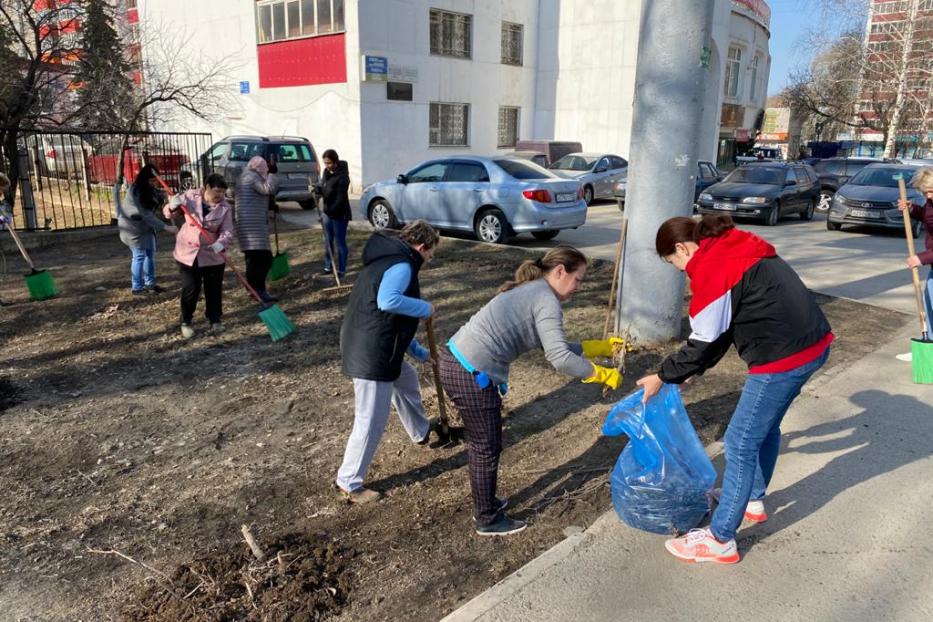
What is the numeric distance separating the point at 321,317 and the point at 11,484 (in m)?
3.80

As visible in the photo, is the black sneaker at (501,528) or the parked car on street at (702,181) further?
the parked car on street at (702,181)

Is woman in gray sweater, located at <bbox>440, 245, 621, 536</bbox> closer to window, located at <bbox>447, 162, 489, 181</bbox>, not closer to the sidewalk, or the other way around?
the sidewalk

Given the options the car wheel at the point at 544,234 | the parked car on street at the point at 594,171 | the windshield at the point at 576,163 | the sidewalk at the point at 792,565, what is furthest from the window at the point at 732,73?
the sidewalk at the point at 792,565

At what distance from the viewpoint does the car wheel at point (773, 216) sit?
1602cm

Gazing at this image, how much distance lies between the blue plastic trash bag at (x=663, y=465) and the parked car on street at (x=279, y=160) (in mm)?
13919

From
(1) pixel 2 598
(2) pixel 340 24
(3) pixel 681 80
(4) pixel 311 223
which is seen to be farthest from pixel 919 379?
(2) pixel 340 24

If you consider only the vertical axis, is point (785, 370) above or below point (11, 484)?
above

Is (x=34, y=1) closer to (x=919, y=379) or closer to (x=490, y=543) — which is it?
(x=490, y=543)

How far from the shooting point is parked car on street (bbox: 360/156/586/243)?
11.6 m

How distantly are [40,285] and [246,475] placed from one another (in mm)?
5743

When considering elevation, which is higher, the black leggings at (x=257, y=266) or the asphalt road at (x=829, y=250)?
the black leggings at (x=257, y=266)

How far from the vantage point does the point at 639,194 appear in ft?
20.2

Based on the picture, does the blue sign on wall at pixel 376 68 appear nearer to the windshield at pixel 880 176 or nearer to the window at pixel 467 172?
the window at pixel 467 172

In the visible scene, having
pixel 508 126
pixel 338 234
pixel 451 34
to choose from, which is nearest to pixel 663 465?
pixel 338 234
